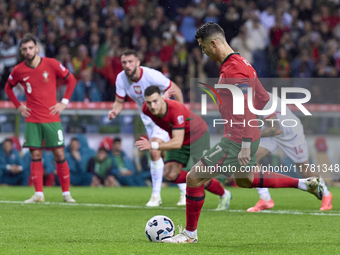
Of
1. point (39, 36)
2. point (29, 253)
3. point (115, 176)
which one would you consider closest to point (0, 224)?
point (29, 253)

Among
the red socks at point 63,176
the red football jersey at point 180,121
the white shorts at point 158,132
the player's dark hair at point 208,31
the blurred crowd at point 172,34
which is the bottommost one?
the red socks at point 63,176

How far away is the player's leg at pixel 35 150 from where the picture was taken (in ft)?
31.2

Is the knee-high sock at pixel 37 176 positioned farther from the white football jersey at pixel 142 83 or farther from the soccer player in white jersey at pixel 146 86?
the white football jersey at pixel 142 83

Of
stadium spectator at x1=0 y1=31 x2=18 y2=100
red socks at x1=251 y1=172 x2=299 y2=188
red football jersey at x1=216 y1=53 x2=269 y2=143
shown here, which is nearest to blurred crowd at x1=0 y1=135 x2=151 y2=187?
stadium spectator at x1=0 y1=31 x2=18 y2=100

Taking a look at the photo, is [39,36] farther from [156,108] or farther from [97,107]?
[156,108]

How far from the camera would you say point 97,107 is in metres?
13.8

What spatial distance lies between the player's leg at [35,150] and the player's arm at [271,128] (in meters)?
3.51

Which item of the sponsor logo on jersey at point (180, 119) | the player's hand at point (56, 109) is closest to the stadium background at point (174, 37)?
the player's hand at point (56, 109)

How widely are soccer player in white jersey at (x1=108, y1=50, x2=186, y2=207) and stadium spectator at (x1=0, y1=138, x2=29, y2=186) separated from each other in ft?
14.8

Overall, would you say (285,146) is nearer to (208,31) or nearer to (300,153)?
(300,153)

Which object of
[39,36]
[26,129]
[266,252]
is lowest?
[266,252]

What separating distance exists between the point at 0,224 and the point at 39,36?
11.3 metres

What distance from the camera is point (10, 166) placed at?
13328mm

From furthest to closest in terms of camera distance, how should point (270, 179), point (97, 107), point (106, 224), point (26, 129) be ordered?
point (97, 107), point (26, 129), point (106, 224), point (270, 179)
